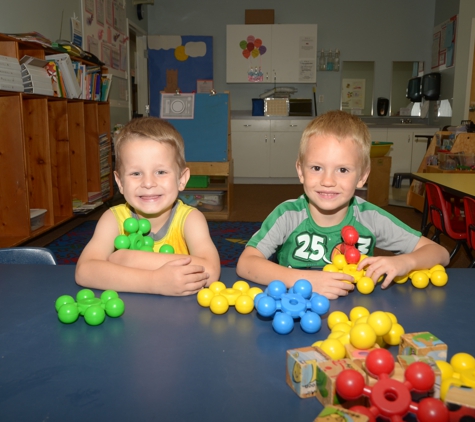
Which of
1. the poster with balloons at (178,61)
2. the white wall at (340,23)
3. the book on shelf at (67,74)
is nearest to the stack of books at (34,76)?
the book on shelf at (67,74)

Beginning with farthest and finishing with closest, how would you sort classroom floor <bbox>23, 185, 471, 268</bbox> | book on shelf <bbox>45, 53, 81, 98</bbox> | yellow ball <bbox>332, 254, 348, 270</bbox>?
book on shelf <bbox>45, 53, 81, 98</bbox>
classroom floor <bbox>23, 185, 471, 268</bbox>
yellow ball <bbox>332, 254, 348, 270</bbox>

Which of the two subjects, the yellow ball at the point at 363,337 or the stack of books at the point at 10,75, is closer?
the yellow ball at the point at 363,337

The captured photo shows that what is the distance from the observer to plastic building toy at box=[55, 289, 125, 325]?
77 cm

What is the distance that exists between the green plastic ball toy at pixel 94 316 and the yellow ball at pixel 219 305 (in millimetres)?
187

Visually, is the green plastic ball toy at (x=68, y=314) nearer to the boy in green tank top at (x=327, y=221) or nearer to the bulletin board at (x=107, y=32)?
the boy in green tank top at (x=327, y=221)

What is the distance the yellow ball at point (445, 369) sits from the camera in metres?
0.57

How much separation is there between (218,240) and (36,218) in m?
1.39

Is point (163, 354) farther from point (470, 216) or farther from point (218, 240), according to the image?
point (218, 240)

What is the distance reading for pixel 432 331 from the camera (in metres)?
0.76

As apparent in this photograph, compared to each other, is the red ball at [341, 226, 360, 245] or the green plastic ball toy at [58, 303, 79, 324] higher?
the red ball at [341, 226, 360, 245]

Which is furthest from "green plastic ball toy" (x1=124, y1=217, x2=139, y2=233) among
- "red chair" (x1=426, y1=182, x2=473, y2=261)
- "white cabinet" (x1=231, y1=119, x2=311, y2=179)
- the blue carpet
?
"white cabinet" (x1=231, y1=119, x2=311, y2=179)

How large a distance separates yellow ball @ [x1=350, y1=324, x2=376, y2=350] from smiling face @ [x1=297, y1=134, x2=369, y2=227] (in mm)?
615

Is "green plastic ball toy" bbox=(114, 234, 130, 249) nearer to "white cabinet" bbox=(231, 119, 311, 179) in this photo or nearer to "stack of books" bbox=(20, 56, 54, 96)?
"stack of books" bbox=(20, 56, 54, 96)

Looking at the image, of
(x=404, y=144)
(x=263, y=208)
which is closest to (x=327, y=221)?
(x=263, y=208)
